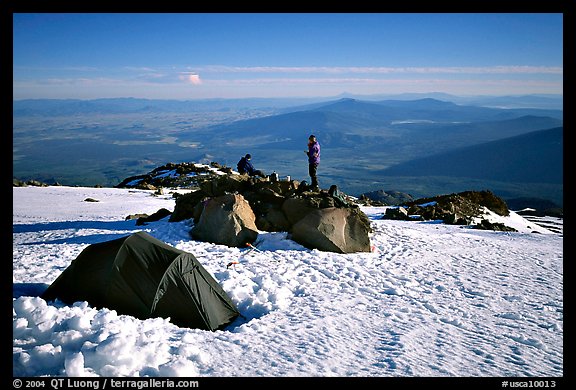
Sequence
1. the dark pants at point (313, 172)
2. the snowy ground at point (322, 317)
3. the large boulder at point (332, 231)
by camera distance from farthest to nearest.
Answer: the dark pants at point (313, 172) → the large boulder at point (332, 231) → the snowy ground at point (322, 317)

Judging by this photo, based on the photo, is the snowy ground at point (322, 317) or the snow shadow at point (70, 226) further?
the snow shadow at point (70, 226)

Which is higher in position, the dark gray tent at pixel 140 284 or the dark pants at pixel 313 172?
the dark pants at pixel 313 172

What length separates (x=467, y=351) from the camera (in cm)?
789

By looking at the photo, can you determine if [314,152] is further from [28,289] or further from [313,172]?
[28,289]

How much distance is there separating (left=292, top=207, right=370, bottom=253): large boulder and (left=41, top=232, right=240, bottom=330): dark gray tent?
619cm

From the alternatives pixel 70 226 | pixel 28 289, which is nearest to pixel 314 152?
pixel 28 289

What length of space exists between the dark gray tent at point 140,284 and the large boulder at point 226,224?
521 cm

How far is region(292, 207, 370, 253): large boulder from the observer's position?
47.6ft

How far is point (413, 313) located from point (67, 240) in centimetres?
1321

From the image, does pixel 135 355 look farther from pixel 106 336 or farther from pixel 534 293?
pixel 534 293

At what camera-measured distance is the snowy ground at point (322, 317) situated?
675 cm

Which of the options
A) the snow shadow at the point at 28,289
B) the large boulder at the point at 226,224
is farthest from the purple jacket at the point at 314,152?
the snow shadow at the point at 28,289

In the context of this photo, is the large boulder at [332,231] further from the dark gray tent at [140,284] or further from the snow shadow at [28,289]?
the snow shadow at [28,289]

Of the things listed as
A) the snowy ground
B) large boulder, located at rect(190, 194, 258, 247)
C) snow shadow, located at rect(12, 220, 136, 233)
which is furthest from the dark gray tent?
snow shadow, located at rect(12, 220, 136, 233)
